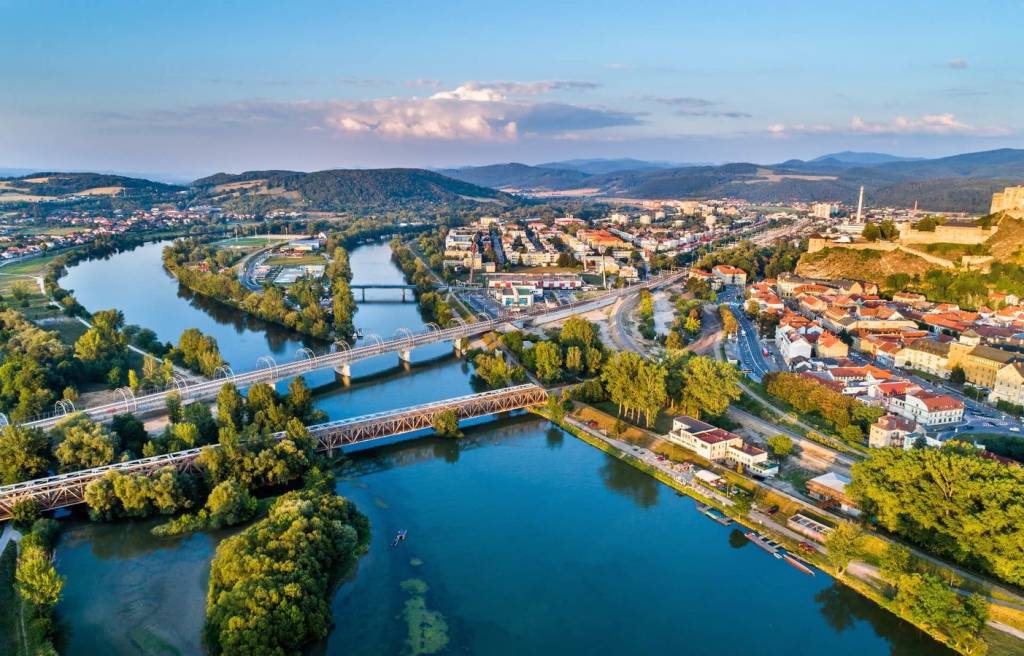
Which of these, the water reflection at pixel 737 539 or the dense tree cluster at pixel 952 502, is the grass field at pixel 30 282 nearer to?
the water reflection at pixel 737 539

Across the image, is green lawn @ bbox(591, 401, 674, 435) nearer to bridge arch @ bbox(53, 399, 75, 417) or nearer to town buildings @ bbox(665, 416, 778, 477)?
town buildings @ bbox(665, 416, 778, 477)

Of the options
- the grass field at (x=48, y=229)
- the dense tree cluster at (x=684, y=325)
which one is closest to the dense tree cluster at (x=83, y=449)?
the dense tree cluster at (x=684, y=325)

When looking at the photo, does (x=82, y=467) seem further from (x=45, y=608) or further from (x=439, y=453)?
(x=439, y=453)

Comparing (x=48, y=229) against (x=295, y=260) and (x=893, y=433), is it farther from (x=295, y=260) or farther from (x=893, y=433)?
(x=893, y=433)

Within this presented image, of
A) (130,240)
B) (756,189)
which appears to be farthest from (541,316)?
(756,189)

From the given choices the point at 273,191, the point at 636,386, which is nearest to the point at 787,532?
the point at 636,386

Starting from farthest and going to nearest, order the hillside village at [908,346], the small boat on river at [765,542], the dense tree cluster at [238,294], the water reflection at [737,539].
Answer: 1. the dense tree cluster at [238,294]
2. the hillside village at [908,346]
3. the water reflection at [737,539]
4. the small boat on river at [765,542]

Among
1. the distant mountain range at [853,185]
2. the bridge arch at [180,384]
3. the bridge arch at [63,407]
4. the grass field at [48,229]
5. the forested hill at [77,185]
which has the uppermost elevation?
the forested hill at [77,185]
